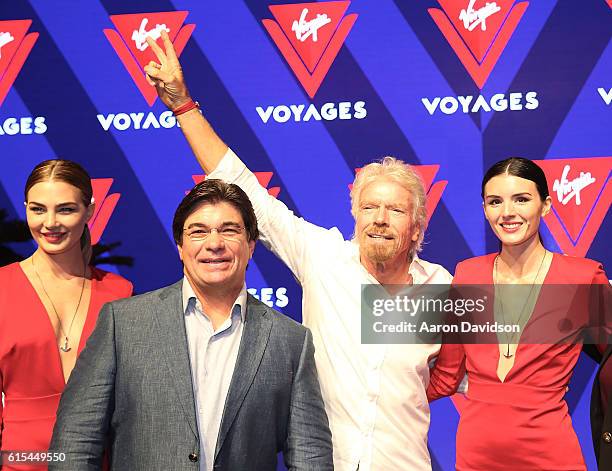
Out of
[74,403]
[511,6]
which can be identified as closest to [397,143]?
[511,6]

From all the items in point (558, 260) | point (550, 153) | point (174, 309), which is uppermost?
point (550, 153)

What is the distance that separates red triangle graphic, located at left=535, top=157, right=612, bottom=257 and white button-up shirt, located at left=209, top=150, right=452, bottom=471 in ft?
2.69

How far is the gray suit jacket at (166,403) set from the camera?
1.98 m

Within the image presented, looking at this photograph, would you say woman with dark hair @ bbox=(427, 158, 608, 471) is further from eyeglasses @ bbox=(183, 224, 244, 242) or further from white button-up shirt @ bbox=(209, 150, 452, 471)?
eyeglasses @ bbox=(183, 224, 244, 242)

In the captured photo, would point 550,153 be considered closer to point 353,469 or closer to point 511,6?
point 511,6

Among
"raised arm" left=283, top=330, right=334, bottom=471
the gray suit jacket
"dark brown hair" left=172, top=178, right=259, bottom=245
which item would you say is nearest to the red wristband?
"dark brown hair" left=172, top=178, right=259, bottom=245

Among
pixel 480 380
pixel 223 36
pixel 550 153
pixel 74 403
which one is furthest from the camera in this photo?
pixel 223 36

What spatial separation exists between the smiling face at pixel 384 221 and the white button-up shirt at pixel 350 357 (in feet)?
0.34

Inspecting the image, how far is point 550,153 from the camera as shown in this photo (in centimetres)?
333

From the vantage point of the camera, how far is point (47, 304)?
263 centimetres

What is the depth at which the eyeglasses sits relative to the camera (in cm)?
212

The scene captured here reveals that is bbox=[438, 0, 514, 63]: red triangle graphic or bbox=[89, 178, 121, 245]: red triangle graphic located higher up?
bbox=[438, 0, 514, 63]: red triangle graphic

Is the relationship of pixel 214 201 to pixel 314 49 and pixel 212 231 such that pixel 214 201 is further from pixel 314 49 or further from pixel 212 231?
pixel 314 49

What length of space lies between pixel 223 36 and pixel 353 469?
2061 mm
